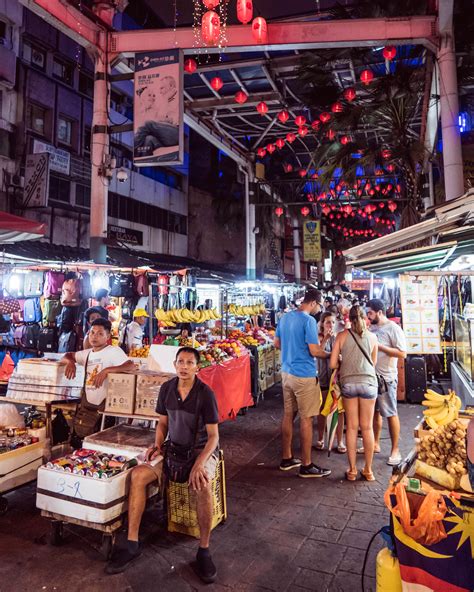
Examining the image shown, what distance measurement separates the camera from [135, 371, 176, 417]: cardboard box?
4.79 m

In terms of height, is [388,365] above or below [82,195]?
below

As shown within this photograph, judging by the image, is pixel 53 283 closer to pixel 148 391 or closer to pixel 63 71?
pixel 148 391

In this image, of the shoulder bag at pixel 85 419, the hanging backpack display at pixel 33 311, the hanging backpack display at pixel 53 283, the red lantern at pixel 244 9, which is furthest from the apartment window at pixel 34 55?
the shoulder bag at pixel 85 419

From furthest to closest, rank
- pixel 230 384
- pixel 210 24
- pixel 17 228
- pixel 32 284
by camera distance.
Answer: pixel 32 284
pixel 210 24
pixel 230 384
pixel 17 228

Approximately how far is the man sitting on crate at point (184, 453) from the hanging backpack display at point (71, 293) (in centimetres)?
454

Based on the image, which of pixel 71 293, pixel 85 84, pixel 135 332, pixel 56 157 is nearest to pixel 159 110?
pixel 71 293

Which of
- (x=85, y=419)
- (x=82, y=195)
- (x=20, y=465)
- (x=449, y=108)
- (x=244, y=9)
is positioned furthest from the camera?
(x=82, y=195)

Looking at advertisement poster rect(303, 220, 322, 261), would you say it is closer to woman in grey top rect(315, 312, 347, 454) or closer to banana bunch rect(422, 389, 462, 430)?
woman in grey top rect(315, 312, 347, 454)

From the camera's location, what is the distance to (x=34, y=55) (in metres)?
16.3

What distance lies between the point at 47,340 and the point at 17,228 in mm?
4374

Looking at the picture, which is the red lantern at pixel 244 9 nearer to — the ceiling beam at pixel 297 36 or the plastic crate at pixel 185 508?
the ceiling beam at pixel 297 36

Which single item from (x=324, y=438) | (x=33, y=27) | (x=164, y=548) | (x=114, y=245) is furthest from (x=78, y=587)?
(x=33, y=27)

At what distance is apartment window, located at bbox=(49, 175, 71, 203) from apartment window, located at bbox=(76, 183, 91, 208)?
439 millimetres

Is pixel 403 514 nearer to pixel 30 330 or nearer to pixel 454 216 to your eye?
pixel 454 216
